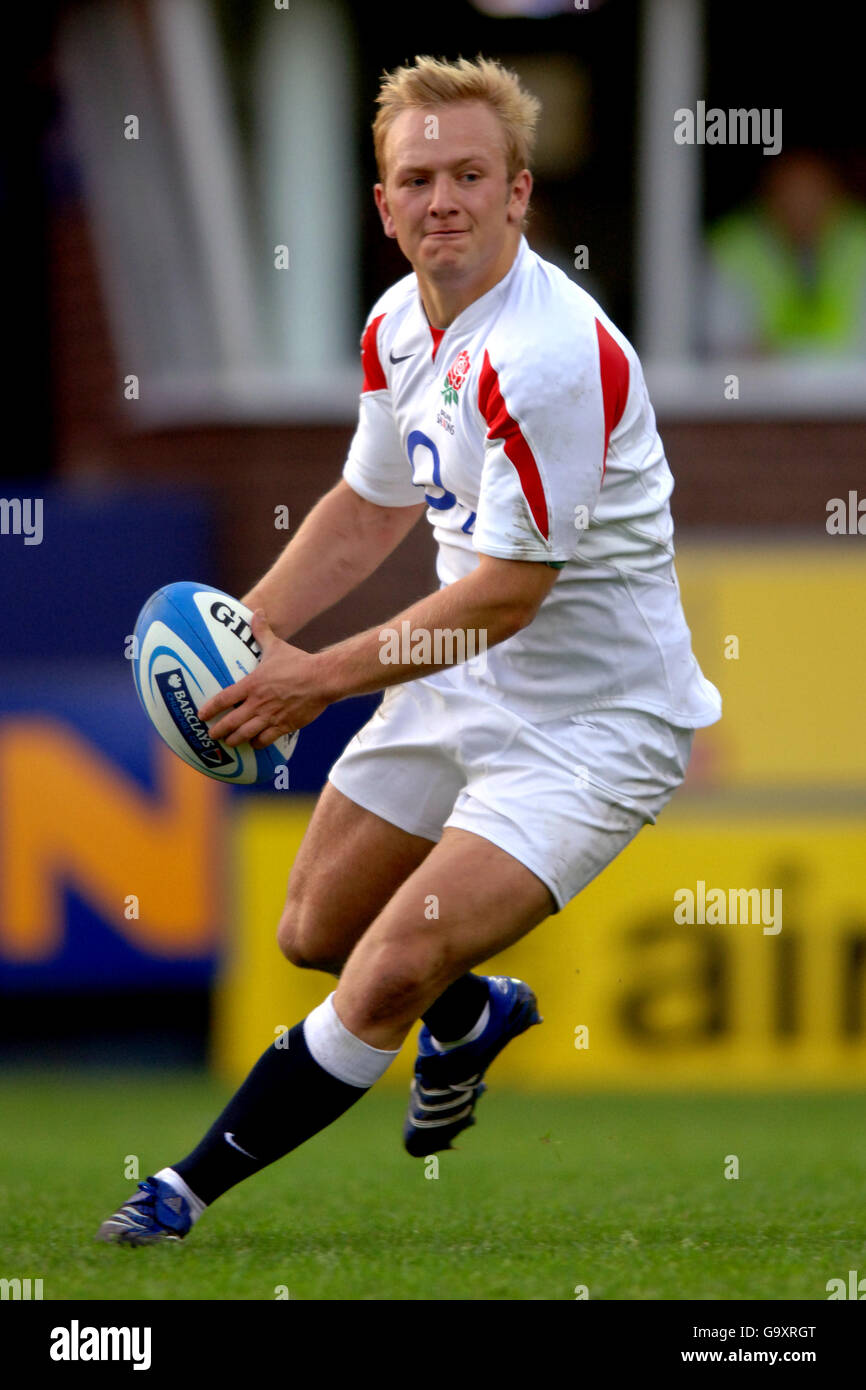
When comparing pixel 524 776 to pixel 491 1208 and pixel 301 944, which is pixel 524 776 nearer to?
pixel 301 944

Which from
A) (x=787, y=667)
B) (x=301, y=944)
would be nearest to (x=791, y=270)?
Answer: (x=787, y=667)

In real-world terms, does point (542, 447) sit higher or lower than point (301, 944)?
higher

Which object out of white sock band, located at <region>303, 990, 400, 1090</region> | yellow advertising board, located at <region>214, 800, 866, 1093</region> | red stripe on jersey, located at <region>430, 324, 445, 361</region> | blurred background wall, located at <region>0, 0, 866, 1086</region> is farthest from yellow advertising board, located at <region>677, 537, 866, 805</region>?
white sock band, located at <region>303, 990, 400, 1090</region>

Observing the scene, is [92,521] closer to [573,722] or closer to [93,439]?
[93,439]

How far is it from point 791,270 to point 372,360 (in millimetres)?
6940

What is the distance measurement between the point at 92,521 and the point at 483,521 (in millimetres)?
6913

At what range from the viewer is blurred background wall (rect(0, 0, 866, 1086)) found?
9758mm

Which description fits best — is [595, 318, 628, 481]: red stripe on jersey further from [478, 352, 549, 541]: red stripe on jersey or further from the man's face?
the man's face

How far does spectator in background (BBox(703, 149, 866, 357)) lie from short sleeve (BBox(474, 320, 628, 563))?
287 inches

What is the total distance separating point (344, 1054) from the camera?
166 inches

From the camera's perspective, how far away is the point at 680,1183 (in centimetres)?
580

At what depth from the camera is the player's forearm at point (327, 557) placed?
4789mm

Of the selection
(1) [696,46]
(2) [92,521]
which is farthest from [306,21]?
(2) [92,521]

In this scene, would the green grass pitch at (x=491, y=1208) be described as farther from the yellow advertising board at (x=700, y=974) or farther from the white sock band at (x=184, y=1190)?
the yellow advertising board at (x=700, y=974)
